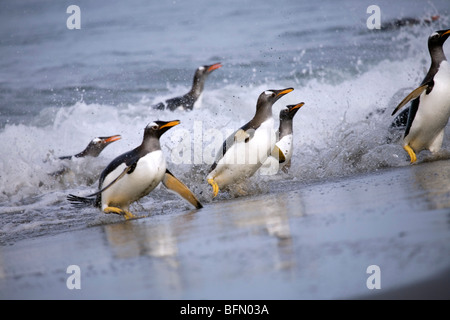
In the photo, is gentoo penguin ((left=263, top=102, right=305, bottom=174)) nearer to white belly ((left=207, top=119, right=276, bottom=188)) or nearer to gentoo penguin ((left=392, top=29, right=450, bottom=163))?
white belly ((left=207, top=119, right=276, bottom=188))

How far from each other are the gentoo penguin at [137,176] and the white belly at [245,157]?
0.59 meters

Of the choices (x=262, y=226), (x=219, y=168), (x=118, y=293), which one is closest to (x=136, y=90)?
(x=219, y=168)

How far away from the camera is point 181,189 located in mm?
5242

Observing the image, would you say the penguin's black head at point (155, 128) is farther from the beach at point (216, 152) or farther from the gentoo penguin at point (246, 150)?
the gentoo penguin at point (246, 150)

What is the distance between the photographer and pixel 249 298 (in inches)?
90.4

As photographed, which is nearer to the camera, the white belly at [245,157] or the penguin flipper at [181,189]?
the penguin flipper at [181,189]

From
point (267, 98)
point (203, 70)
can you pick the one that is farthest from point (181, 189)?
point (203, 70)

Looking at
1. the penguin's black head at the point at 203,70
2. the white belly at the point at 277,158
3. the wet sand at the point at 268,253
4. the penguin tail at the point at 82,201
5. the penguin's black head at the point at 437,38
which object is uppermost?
the penguin's black head at the point at 203,70

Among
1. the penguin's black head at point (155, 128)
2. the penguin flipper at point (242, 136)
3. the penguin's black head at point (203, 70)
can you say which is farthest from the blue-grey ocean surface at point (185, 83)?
the penguin's black head at point (155, 128)

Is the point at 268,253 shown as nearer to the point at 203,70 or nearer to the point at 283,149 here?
the point at 283,149

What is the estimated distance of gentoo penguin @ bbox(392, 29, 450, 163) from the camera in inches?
230

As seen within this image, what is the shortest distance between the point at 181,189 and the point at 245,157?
0.69 metres

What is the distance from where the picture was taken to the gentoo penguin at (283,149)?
656cm
